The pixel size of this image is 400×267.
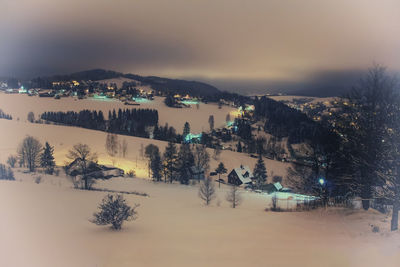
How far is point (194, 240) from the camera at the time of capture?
4066 mm

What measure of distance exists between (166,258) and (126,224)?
6.52 feet

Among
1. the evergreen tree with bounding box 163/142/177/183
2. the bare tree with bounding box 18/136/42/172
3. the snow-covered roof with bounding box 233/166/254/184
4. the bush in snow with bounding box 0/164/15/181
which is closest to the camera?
the bush in snow with bounding box 0/164/15/181

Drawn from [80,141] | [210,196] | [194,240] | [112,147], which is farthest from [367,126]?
[80,141]

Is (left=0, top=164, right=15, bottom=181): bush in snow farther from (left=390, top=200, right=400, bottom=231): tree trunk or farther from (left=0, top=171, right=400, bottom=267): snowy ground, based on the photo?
(left=390, top=200, right=400, bottom=231): tree trunk

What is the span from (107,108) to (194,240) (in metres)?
54.4

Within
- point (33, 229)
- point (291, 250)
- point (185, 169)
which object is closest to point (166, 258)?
point (291, 250)

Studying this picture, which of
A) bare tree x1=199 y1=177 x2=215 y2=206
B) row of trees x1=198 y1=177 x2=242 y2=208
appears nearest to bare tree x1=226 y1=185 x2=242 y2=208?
row of trees x1=198 y1=177 x2=242 y2=208

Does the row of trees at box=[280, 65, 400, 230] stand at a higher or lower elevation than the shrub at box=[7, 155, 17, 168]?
higher

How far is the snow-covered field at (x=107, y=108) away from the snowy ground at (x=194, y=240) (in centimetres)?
3787

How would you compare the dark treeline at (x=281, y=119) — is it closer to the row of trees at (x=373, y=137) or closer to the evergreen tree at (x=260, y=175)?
the evergreen tree at (x=260, y=175)

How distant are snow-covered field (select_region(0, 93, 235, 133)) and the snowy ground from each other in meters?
37.9

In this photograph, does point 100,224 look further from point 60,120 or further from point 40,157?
point 60,120

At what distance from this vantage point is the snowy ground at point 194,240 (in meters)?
3.24

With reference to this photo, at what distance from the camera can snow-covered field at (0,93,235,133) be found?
38.2 m
